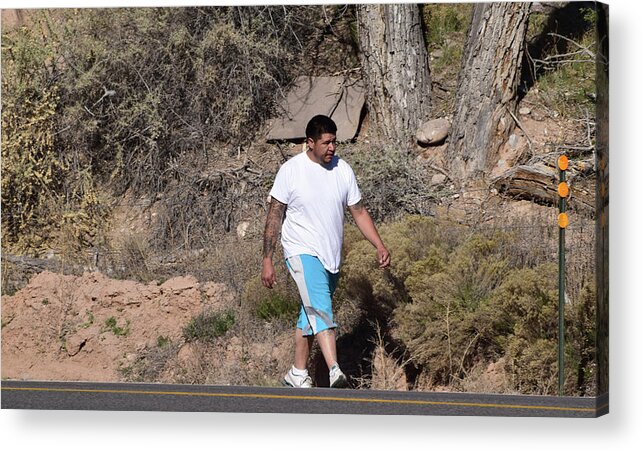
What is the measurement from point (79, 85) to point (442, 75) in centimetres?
359

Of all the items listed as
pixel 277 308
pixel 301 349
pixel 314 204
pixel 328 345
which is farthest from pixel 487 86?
pixel 328 345

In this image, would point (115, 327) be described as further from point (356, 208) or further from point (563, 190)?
point (563, 190)

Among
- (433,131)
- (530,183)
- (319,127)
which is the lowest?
(530,183)

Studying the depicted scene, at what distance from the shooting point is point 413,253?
1186 centimetres

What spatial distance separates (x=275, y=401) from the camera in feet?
35.6

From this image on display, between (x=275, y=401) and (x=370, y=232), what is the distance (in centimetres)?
148

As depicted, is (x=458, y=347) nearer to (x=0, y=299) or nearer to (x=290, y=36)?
(x=0, y=299)

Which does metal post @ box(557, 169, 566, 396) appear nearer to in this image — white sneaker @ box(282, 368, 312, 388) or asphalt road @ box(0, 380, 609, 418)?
asphalt road @ box(0, 380, 609, 418)

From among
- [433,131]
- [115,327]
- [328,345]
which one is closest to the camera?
[328,345]

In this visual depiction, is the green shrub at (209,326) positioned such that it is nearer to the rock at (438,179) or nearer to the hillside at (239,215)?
the hillside at (239,215)

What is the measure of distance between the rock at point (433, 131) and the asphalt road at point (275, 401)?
141 inches

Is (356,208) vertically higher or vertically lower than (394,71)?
lower

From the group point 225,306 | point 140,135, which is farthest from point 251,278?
point 140,135

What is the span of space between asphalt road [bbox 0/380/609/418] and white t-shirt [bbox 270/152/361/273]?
1029 millimetres
